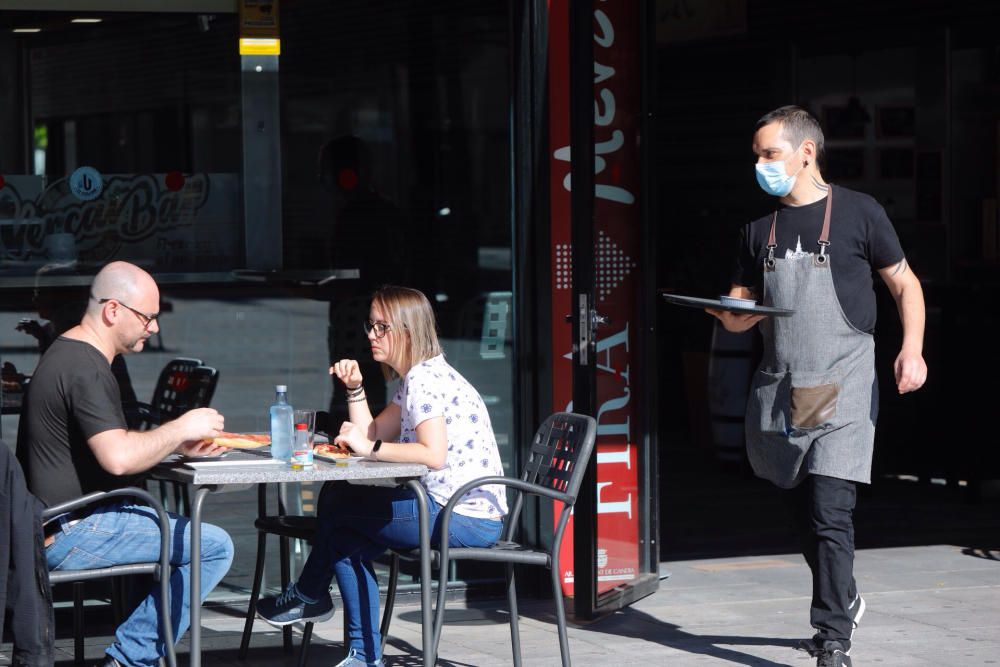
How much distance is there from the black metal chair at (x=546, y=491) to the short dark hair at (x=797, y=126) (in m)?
1.10

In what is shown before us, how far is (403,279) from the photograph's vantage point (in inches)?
228

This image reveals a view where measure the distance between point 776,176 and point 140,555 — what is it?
2214 millimetres

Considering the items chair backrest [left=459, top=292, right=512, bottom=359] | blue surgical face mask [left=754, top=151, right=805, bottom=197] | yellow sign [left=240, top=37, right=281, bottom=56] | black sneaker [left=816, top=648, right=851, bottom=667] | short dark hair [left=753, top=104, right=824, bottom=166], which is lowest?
black sneaker [left=816, top=648, right=851, bottom=667]

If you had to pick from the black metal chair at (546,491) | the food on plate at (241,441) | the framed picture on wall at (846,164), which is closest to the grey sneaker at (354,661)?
the black metal chair at (546,491)

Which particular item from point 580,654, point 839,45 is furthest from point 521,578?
point 839,45

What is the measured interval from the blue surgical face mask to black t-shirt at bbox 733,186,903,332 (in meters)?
0.08

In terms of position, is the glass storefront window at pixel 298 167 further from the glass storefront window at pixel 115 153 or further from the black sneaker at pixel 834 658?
the black sneaker at pixel 834 658

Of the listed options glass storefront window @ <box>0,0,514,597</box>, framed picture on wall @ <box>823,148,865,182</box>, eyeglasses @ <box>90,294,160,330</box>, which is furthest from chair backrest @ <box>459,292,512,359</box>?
framed picture on wall @ <box>823,148,865,182</box>

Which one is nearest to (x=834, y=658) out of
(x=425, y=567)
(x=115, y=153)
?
(x=425, y=567)

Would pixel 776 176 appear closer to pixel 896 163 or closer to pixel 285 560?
pixel 285 560

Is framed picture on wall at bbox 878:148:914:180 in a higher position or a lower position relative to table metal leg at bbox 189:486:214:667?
higher

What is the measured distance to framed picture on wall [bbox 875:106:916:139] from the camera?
34.0 feet

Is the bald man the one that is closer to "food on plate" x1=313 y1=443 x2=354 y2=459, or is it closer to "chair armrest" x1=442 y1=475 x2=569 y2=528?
"food on plate" x1=313 y1=443 x2=354 y2=459

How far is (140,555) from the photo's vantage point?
409 centimetres
